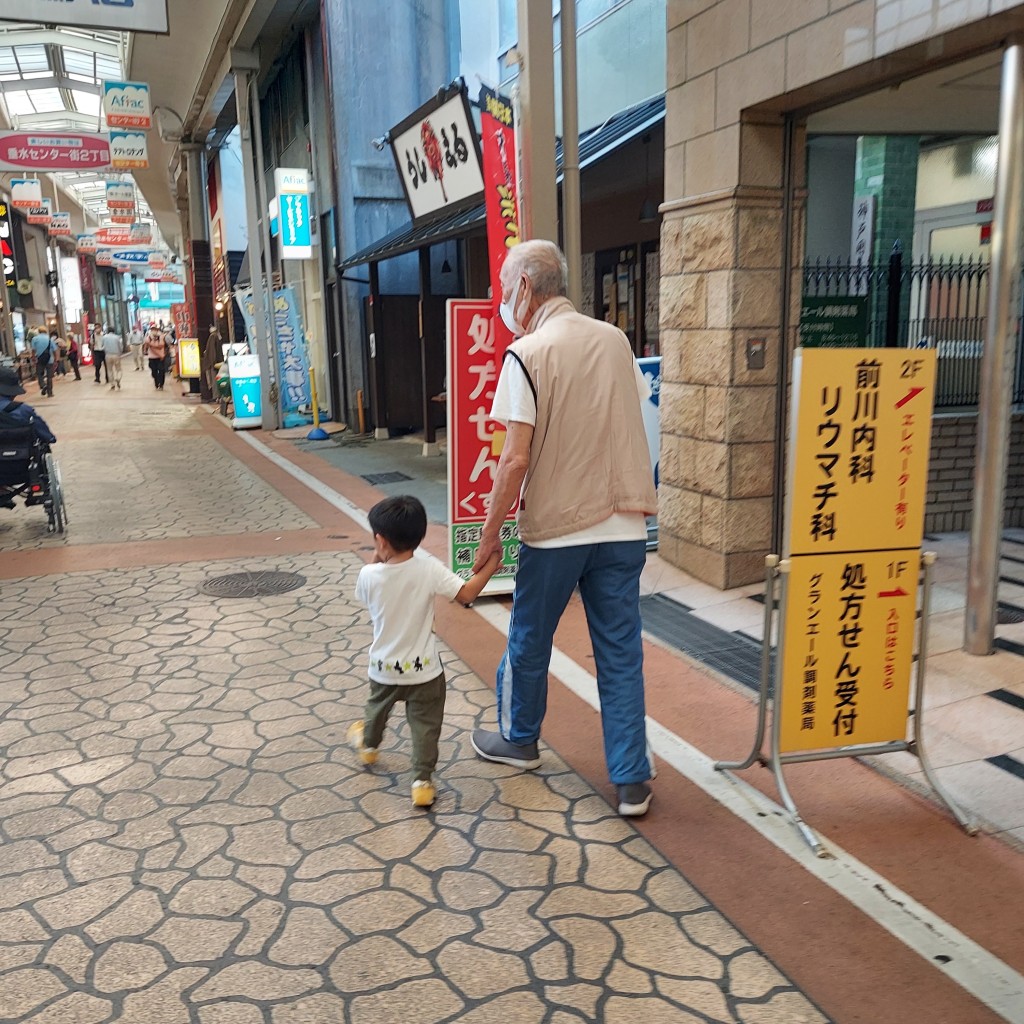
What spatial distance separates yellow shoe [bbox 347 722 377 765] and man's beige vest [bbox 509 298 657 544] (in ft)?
3.80

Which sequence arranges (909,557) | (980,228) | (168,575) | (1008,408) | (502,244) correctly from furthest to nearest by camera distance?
(980,228), (168,575), (502,244), (1008,408), (909,557)

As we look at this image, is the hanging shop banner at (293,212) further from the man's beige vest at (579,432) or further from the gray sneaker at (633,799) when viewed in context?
the gray sneaker at (633,799)

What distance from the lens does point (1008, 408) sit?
4.21 metres

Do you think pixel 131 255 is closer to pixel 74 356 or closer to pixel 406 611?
pixel 74 356

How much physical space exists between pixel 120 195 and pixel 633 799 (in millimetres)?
29192

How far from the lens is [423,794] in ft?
10.8

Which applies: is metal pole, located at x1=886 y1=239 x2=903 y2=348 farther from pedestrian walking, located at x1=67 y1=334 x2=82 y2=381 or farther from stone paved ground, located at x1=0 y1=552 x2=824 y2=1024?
pedestrian walking, located at x1=67 y1=334 x2=82 y2=381

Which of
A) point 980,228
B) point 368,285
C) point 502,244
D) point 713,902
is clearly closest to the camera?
point 713,902

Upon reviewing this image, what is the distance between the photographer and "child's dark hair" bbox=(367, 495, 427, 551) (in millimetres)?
3143

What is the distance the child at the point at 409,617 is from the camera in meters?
3.18

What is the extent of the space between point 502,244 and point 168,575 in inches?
134

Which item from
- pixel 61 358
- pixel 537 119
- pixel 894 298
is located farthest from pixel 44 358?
pixel 894 298

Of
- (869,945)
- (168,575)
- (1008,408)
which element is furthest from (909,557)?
(168,575)

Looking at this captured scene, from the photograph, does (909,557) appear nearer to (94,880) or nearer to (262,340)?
(94,880)
